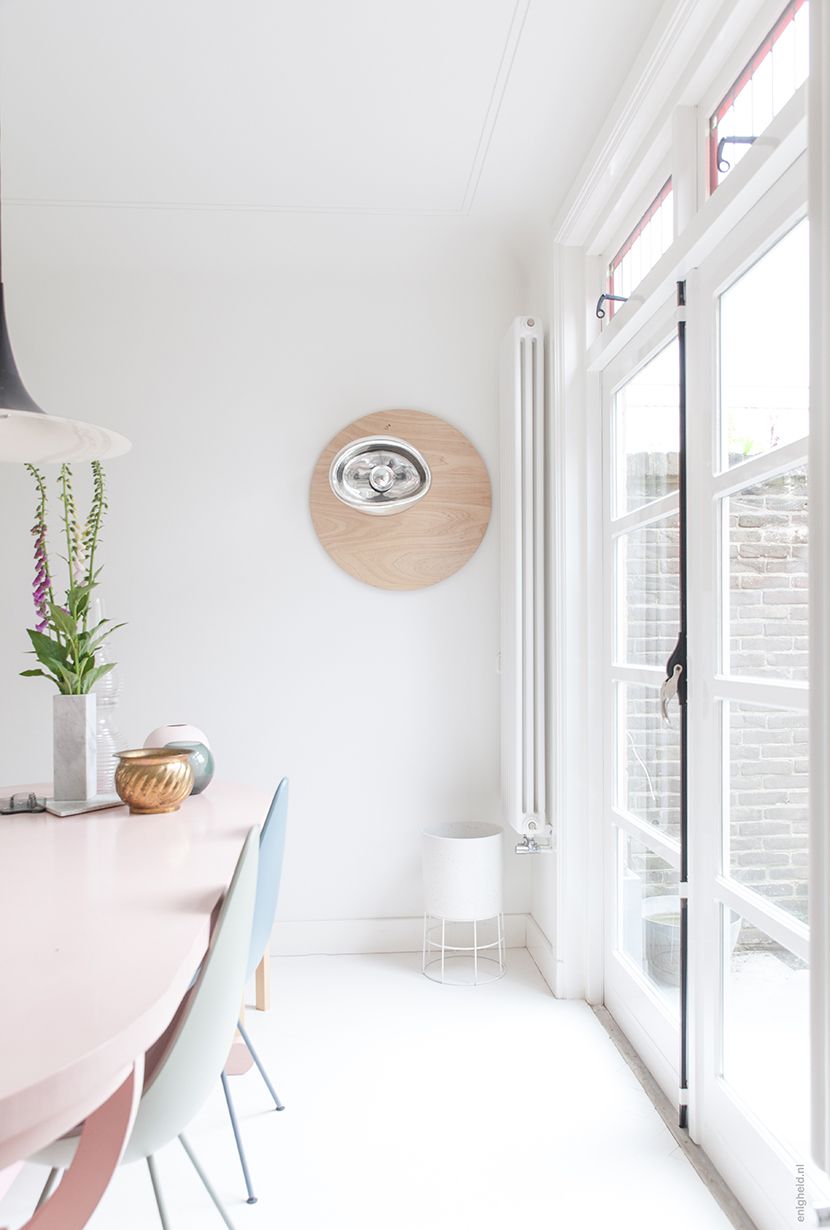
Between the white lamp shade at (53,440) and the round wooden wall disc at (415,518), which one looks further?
the round wooden wall disc at (415,518)

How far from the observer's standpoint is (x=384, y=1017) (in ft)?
8.05

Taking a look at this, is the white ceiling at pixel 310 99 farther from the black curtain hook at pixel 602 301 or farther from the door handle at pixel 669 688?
the door handle at pixel 669 688

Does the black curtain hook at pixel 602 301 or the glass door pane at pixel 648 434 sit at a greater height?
the black curtain hook at pixel 602 301

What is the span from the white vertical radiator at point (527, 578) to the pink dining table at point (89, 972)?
4.31 ft

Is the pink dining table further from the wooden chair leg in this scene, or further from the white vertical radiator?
the white vertical radiator

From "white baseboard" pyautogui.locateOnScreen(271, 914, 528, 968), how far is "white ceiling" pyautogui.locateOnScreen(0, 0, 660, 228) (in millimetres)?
2486

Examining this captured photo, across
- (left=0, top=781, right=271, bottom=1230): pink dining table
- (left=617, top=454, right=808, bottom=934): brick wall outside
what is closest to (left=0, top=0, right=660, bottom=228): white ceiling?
(left=617, top=454, right=808, bottom=934): brick wall outside

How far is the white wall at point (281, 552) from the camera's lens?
9.91ft

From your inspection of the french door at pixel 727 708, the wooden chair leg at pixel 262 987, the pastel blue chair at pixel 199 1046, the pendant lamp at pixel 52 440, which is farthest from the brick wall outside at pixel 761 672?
the pendant lamp at pixel 52 440

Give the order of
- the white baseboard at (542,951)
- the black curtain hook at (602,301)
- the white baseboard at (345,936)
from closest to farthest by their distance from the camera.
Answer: the black curtain hook at (602,301), the white baseboard at (542,951), the white baseboard at (345,936)

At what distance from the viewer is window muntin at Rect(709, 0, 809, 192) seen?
1.37 meters

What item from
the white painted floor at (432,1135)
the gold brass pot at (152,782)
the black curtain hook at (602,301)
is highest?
the black curtain hook at (602,301)

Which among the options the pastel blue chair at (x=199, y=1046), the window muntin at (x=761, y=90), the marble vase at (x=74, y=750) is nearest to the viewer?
the pastel blue chair at (x=199, y=1046)

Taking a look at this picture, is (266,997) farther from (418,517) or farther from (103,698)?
(418,517)
